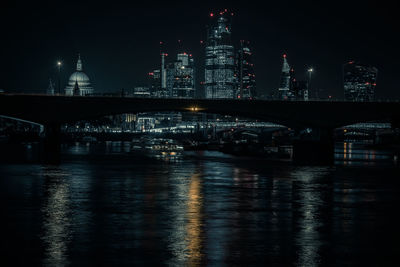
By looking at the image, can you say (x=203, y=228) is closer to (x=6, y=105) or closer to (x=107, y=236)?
(x=107, y=236)

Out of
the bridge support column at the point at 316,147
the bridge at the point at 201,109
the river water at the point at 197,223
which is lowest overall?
the river water at the point at 197,223

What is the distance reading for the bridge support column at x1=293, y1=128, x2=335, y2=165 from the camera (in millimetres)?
100188

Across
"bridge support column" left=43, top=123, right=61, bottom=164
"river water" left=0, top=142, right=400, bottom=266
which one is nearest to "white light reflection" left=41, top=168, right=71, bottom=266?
"river water" left=0, top=142, right=400, bottom=266

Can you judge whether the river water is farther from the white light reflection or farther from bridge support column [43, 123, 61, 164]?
bridge support column [43, 123, 61, 164]

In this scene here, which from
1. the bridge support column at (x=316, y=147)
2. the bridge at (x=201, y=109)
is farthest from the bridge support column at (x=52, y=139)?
the bridge support column at (x=316, y=147)

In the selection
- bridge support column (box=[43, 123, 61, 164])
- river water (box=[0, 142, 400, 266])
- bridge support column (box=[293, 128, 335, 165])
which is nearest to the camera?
river water (box=[0, 142, 400, 266])

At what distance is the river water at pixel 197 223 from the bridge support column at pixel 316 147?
47.3 m

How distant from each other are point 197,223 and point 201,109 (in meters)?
73.1

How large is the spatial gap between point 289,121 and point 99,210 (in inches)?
3170

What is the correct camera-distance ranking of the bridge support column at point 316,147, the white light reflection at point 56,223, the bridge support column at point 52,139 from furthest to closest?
the bridge support column at point 316,147 → the bridge support column at point 52,139 → the white light reflection at point 56,223

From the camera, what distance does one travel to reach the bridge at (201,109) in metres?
95.9

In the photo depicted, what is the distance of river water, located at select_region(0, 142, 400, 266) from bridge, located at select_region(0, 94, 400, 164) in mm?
44365

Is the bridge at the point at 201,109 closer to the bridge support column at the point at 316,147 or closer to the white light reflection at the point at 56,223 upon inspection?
the bridge support column at the point at 316,147

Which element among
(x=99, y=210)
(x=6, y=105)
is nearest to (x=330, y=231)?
(x=99, y=210)
